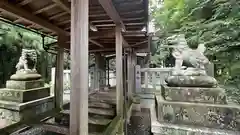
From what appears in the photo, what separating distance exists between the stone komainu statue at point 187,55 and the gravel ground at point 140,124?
2.33 metres

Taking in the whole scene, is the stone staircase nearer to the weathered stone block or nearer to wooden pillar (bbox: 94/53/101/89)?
the weathered stone block

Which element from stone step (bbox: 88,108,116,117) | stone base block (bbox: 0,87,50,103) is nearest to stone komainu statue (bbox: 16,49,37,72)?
stone base block (bbox: 0,87,50,103)

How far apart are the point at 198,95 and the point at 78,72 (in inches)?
98.9

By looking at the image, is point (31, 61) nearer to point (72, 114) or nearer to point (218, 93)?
point (72, 114)

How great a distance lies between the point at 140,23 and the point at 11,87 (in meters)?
4.67

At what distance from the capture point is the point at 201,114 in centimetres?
291

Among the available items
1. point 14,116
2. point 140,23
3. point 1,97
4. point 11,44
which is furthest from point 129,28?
point 11,44


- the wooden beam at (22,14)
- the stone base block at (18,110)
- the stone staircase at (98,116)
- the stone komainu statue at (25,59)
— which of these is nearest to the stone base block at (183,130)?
the stone staircase at (98,116)

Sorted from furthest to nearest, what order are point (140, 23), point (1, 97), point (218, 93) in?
1. point (1, 97)
2. point (140, 23)
3. point (218, 93)

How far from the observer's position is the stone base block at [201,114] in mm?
2811

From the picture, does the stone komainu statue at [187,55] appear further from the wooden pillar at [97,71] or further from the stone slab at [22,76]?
the wooden pillar at [97,71]

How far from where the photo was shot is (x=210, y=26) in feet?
19.5

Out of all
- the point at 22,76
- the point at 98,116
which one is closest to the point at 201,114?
the point at 98,116

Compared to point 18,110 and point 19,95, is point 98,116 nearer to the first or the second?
point 18,110
